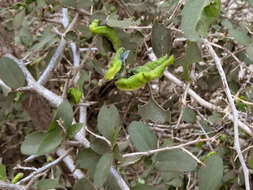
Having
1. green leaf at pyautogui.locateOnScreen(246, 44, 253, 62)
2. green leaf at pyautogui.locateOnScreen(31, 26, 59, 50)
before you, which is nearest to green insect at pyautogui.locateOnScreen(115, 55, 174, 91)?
green leaf at pyautogui.locateOnScreen(246, 44, 253, 62)

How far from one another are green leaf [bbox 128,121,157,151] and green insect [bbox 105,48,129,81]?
0.34 ft

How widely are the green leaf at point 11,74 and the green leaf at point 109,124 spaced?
26 cm

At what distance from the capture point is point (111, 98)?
122 centimetres

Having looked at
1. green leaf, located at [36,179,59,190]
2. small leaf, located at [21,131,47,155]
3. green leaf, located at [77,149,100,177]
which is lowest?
green leaf, located at [36,179,59,190]

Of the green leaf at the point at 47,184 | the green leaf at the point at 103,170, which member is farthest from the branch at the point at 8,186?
the green leaf at the point at 103,170

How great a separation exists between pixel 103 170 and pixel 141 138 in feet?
0.37

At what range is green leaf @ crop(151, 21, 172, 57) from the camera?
596mm

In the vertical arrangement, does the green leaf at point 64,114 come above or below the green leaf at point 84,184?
above

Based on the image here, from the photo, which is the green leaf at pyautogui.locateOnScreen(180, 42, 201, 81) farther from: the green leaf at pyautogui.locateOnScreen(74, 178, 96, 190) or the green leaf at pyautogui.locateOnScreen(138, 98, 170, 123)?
the green leaf at pyautogui.locateOnScreen(74, 178, 96, 190)

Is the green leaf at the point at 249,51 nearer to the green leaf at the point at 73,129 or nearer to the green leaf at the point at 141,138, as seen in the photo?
the green leaf at the point at 141,138

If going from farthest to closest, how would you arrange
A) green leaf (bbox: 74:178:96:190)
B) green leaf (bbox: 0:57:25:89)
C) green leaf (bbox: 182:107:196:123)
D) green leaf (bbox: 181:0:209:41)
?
1. green leaf (bbox: 182:107:196:123)
2. green leaf (bbox: 0:57:25:89)
3. green leaf (bbox: 74:178:96:190)
4. green leaf (bbox: 181:0:209:41)

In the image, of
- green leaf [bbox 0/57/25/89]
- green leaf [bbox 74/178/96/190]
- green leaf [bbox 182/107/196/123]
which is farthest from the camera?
green leaf [bbox 182/107/196/123]

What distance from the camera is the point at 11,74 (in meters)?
0.69

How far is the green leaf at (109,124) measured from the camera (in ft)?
1.72
